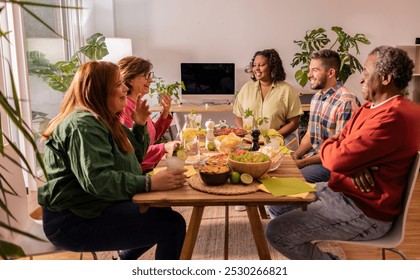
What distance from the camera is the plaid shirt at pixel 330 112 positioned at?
242 cm

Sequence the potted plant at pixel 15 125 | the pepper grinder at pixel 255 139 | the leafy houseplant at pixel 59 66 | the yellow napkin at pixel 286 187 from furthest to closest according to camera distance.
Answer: the leafy houseplant at pixel 59 66 → the pepper grinder at pixel 255 139 → the yellow napkin at pixel 286 187 → the potted plant at pixel 15 125

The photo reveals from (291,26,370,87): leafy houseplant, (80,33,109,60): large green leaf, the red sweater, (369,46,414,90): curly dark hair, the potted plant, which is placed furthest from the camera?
(291,26,370,87): leafy houseplant

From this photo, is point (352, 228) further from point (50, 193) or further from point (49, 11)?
point (49, 11)

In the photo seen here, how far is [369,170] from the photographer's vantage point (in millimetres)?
1624

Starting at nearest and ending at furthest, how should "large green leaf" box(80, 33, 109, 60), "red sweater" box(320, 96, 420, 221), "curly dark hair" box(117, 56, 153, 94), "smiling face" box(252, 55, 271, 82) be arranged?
1. "red sweater" box(320, 96, 420, 221)
2. "curly dark hair" box(117, 56, 153, 94)
3. "smiling face" box(252, 55, 271, 82)
4. "large green leaf" box(80, 33, 109, 60)

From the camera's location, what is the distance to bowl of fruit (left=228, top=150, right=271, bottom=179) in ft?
5.18

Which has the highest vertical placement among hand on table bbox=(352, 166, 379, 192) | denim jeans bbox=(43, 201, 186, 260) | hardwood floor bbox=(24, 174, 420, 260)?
hand on table bbox=(352, 166, 379, 192)

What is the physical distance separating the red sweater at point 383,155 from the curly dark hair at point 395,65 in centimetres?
8

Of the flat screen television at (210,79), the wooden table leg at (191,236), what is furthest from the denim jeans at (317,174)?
the flat screen television at (210,79)

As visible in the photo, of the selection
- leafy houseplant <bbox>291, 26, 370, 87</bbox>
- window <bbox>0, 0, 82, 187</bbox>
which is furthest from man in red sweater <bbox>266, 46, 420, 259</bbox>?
leafy houseplant <bbox>291, 26, 370, 87</bbox>

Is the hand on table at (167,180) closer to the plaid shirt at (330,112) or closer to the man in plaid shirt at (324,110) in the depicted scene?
the man in plaid shirt at (324,110)

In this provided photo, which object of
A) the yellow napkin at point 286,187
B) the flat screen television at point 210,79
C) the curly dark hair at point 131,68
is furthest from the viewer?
the flat screen television at point 210,79

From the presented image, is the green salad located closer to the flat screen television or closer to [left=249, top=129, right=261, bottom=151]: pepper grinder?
[left=249, top=129, right=261, bottom=151]: pepper grinder

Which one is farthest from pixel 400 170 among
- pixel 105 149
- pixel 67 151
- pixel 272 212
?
pixel 67 151
